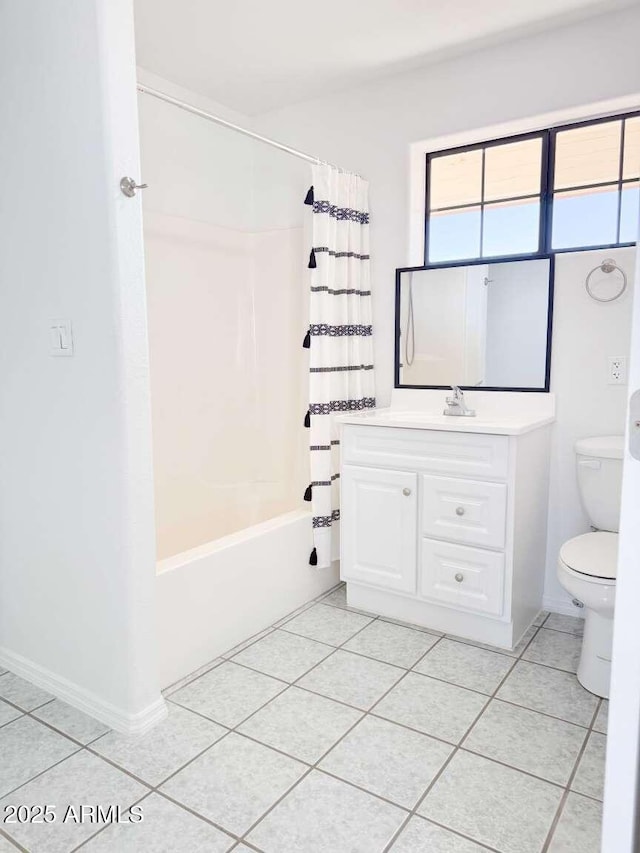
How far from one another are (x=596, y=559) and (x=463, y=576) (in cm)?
52

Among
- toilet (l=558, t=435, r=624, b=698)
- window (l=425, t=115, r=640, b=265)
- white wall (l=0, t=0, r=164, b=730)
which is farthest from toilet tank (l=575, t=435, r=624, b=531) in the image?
white wall (l=0, t=0, r=164, b=730)

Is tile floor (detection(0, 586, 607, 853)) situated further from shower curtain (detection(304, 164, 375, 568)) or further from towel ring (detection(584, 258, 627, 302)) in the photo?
towel ring (detection(584, 258, 627, 302))

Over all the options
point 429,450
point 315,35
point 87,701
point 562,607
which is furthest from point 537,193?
point 87,701

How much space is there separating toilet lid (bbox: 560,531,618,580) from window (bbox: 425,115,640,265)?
4.06 ft

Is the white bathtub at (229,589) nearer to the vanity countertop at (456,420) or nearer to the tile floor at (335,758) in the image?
the tile floor at (335,758)

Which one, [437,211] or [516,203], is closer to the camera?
[516,203]

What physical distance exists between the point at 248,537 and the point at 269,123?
2.31 metres

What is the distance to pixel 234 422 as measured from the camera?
135 inches

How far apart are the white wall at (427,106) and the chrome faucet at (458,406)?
0.42 metres

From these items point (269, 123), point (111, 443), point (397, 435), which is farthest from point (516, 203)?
point (111, 443)

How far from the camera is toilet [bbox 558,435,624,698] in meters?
1.99

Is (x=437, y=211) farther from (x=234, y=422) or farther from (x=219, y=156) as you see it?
(x=234, y=422)

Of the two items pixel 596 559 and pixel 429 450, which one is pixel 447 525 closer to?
pixel 429 450

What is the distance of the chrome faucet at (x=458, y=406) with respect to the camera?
2.73 m
